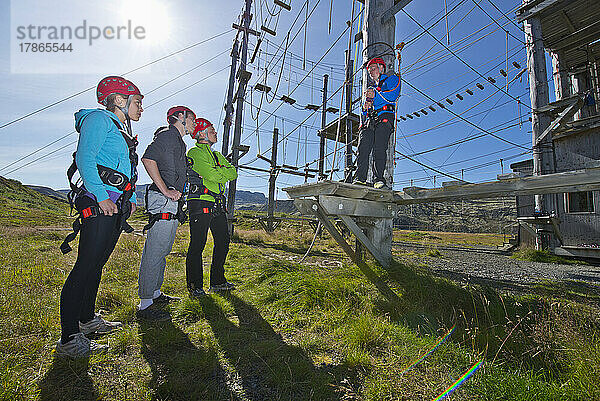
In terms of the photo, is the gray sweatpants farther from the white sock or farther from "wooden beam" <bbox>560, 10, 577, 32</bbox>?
"wooden beam" <bbox>560, 10, 577, 32</bbox>

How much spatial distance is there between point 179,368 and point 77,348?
2.80 ft

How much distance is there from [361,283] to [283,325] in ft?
5.35

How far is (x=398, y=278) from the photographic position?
14.3ft

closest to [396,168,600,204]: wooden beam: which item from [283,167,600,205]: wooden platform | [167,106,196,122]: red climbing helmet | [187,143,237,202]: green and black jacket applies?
[283,167,600,205]: wooden platform

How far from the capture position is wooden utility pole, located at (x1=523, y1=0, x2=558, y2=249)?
34.6ft

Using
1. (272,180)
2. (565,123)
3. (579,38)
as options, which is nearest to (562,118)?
(565,123)

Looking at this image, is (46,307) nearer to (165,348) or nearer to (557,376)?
(165,348)

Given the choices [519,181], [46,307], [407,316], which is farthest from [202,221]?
[519,181]

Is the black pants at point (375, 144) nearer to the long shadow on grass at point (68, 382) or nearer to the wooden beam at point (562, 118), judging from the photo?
the long shadow on grass at point (68, 382)

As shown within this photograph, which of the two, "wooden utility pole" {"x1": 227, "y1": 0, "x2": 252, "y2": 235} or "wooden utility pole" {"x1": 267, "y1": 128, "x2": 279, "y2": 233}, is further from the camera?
"wooden utility pole" {"x1": 267, "y1": 128, "x2": 279, "y2": 233}

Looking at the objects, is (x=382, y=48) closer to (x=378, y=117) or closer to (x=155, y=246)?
(x=378, y=117)

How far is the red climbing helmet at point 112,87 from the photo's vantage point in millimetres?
2710

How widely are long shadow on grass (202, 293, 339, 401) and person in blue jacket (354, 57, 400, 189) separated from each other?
8.72ft

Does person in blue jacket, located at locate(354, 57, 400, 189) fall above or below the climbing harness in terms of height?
above
